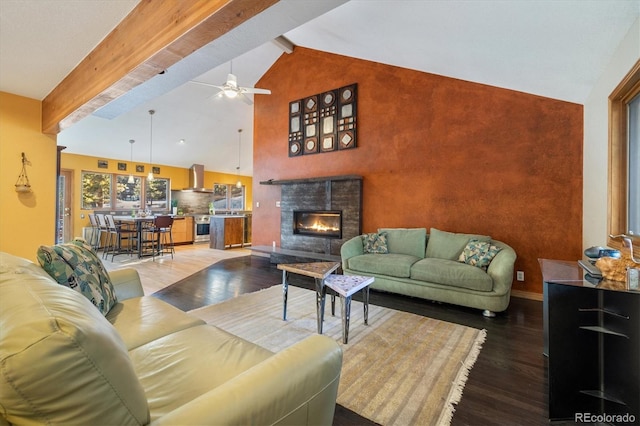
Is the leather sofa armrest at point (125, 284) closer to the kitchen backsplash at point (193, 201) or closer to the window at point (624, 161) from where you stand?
the window at point (624, 161)

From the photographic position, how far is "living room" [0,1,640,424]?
125 inches

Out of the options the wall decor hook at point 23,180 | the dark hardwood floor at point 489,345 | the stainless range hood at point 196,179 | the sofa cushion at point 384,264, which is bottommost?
the dark hardwood floor at point 489,345

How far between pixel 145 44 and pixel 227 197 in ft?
30.6

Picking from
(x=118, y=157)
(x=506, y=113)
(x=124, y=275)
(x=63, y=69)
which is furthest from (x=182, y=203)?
(x=506, y=113)

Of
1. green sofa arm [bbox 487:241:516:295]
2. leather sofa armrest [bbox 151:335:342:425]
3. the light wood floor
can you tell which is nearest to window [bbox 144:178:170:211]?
the light wood floor

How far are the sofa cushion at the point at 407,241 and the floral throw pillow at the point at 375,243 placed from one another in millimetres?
98

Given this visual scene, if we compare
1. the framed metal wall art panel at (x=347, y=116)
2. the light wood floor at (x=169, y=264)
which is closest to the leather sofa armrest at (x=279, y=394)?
the light wood floor at (x=169, y=264)

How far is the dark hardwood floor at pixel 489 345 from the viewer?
1.61m

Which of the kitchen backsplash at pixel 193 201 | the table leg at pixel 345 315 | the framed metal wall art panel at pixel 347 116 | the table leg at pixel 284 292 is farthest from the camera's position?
the kitchen backsplash at pixel 193 201

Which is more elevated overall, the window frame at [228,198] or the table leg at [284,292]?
the window frame at [228,198]

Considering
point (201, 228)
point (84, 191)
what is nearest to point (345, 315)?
point (201, 228)

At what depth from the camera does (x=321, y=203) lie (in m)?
5.50

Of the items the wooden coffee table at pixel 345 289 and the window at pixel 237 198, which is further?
the window at pixel 237 198

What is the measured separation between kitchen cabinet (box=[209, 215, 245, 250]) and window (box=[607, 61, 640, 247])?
7.24 meters
